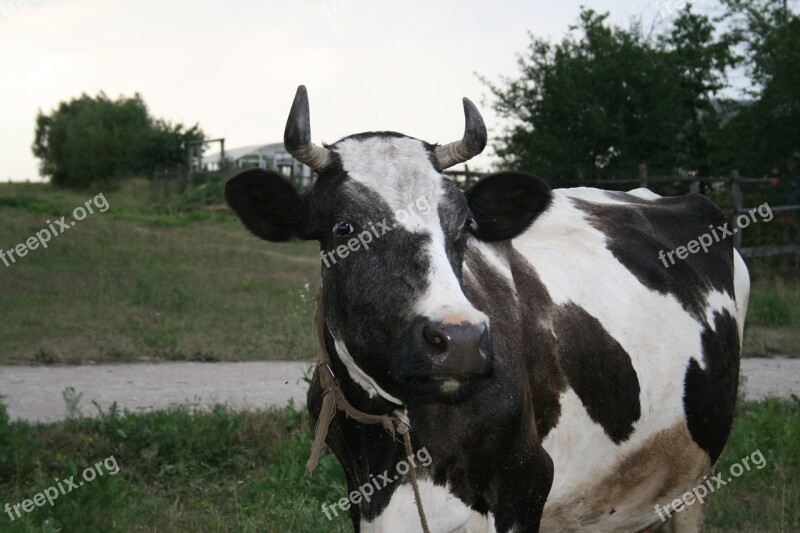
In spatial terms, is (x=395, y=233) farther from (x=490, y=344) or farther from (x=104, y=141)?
(x=104, y=141)

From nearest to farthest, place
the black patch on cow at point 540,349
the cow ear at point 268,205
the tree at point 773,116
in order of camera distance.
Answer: the cow ear at point 268,205 < the black patch on cow at point 540,349 < the tree at point 773,116

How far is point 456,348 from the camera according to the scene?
2852mm

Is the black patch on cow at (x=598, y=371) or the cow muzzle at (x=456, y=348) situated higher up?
the cow muzzle at (x=456, y=348)

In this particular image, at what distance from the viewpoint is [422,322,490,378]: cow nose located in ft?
9.36

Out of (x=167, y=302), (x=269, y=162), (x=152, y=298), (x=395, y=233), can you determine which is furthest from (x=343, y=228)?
(x=269, y=162)

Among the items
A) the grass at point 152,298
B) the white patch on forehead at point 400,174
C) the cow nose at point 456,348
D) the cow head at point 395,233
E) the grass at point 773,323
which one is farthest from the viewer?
the grass at point 773,323

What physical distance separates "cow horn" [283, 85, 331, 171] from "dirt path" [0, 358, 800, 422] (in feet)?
12.0

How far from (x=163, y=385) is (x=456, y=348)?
593cm

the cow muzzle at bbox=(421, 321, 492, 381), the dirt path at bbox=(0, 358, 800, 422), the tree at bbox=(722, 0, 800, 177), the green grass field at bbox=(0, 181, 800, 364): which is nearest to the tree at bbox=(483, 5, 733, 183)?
the tree at bbox=(722, 0, 800, 177)

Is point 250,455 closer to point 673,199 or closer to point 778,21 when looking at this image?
point 673,199

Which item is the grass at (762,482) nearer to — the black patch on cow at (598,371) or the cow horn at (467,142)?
the black patch on cow at (598,371)

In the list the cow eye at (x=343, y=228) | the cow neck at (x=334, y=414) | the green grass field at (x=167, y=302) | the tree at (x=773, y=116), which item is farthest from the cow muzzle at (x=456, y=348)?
the tree at (x=773, y=116)

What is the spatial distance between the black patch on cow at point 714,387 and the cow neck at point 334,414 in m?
1.79

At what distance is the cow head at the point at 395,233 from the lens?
9.73 ft
